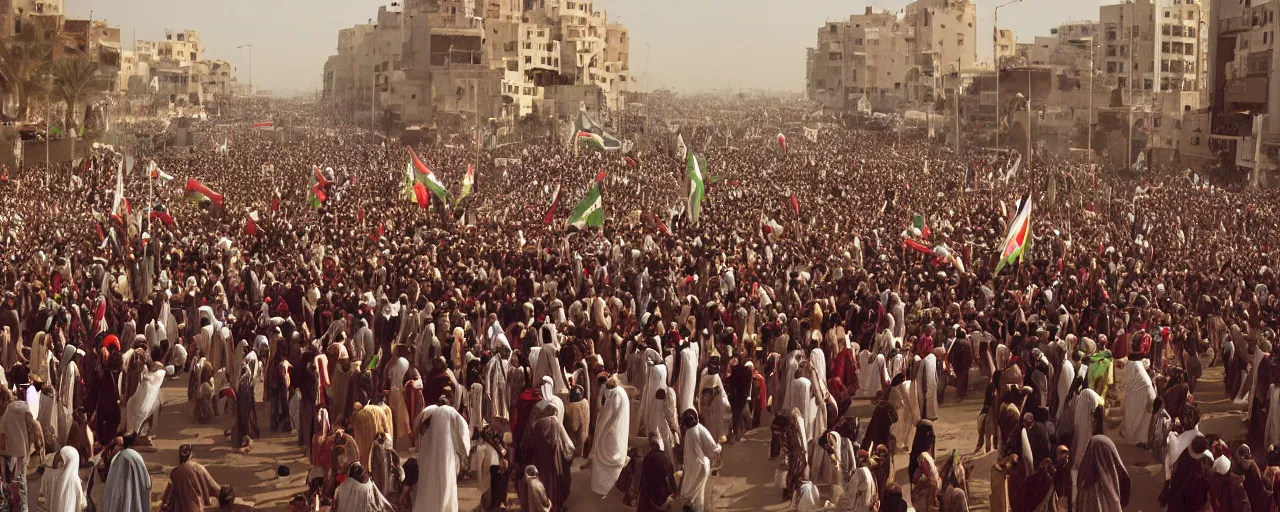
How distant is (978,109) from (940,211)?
4514 centimetres

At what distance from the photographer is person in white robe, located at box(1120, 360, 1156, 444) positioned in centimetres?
1063

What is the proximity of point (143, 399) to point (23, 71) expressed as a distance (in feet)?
146

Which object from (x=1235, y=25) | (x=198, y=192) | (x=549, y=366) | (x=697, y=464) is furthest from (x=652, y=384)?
(x=1235, y=25)

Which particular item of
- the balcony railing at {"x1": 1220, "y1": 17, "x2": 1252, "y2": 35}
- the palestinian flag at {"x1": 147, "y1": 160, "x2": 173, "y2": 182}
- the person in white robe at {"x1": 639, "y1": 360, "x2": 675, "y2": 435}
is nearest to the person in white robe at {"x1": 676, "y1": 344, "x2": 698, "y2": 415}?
the person in white robe at {"x1": 639, "y1": 360, "x2": 675, "y2": 435}

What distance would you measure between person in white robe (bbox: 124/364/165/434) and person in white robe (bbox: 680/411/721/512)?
4.47m

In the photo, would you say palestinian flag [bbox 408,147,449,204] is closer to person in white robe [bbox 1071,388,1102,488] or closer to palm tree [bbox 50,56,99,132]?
person in white robe [bbox 1071,388,1102,488]

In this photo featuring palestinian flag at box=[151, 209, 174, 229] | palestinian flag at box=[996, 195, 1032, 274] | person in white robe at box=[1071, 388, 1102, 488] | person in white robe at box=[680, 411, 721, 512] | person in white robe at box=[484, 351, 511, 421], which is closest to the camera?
Result: person in white robe at box=[680, 411, 721, 512]

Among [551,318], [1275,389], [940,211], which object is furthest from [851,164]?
[1275,389]

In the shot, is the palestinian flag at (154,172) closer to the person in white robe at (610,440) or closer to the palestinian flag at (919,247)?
the palestinian flag at (919,247)

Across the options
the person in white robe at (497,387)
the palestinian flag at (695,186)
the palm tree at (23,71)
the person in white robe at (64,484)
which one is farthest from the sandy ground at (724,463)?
the palm tree at (23,71)

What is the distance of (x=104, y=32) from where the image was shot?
75.7 m

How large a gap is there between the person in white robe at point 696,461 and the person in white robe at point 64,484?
3760mm

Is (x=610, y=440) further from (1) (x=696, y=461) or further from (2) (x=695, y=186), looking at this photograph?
(2) (x=695, y=186)

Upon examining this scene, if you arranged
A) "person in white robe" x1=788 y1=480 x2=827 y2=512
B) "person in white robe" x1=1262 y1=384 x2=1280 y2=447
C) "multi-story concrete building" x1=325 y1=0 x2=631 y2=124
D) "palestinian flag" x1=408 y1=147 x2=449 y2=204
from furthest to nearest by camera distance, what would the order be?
1. "multi-story concrete building" x1=325 y1=0 x2=631 y2=124
2. "palestinian flag" x1=408 y1=147 x2=449 y2=204
3. "person in white robe" x1=1262 y1=384 x2=1280 y2=447
4. "person in white robe" x1=788 y1=480 x2=827 y2=512
